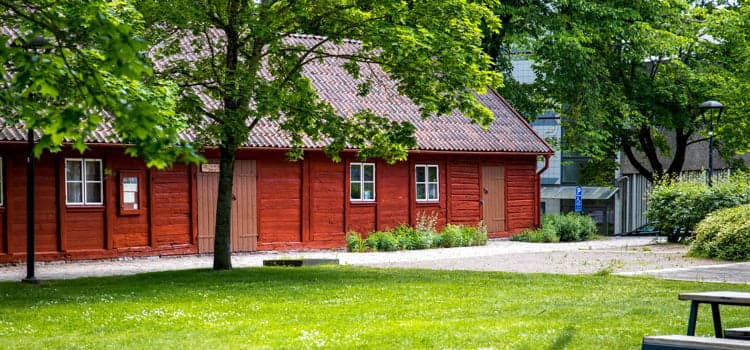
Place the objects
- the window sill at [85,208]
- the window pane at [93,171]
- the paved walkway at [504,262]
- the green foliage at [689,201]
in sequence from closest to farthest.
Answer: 1. the paved walkway at [504,262]
2. the window sill at [85,208]
3. the window pane at [93,171]
4. the green foliage at [689,201]

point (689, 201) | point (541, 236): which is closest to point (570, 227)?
point (541, 236)

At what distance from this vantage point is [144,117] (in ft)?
21.0

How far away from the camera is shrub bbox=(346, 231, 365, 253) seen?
27.0 meters

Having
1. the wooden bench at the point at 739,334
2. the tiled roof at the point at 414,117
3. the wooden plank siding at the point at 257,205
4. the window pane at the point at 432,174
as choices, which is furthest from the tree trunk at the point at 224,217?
the wooden bench at the point at 739,334

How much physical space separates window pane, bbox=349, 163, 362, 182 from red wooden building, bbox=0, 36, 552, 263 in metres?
0.03

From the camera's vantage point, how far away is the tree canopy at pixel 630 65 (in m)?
36.4

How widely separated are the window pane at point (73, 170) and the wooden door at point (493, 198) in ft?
42.7

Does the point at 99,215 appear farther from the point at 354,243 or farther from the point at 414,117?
the point at 414,117

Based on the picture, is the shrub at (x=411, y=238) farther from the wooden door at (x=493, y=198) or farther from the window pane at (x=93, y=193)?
the window pane at (x=93, y=193)

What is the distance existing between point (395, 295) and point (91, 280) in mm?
6009

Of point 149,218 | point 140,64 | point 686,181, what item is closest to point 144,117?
point 140,64

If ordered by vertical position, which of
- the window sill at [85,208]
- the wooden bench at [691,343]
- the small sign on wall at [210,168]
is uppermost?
the small sign on wall at [210,168]

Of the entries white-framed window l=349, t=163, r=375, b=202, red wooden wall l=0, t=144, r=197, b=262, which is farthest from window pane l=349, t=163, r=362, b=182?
red wooden wall l=0, t=144, r=197, b=262

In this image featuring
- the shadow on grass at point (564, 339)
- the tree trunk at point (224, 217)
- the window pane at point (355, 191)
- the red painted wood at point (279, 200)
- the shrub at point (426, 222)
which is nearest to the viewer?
the shadow on grass at point (564, 339)
